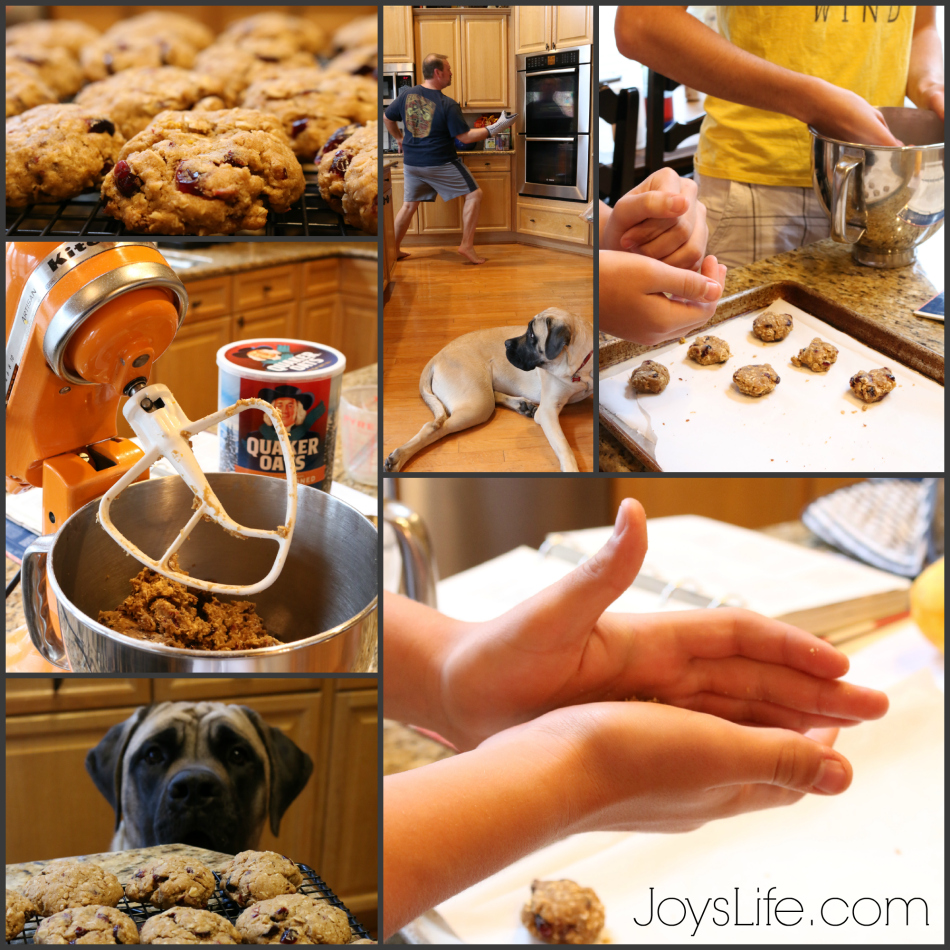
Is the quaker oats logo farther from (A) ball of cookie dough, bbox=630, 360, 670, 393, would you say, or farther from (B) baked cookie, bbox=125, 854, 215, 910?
(B) baked cookie, bbox=125, 854, 215, 910

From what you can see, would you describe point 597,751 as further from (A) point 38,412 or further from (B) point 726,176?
(B) point 726,176

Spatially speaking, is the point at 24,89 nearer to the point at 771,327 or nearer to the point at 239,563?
the point at 239,563

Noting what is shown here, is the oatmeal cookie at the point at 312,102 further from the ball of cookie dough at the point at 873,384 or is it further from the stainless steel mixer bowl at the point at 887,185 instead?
the ball of cookie dough at the point at 873,384

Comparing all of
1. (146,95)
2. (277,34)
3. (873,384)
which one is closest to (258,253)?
(277,34)

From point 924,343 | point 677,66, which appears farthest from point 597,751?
point 677,66

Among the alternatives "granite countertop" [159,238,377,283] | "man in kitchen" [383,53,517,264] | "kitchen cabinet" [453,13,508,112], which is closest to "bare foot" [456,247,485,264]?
"man in kitchen" [383,53,517,264]

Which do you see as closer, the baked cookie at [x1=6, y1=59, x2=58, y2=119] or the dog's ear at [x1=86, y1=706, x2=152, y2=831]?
the dog's ear at [x1=86, y1=706, x2=152, y2=831]
